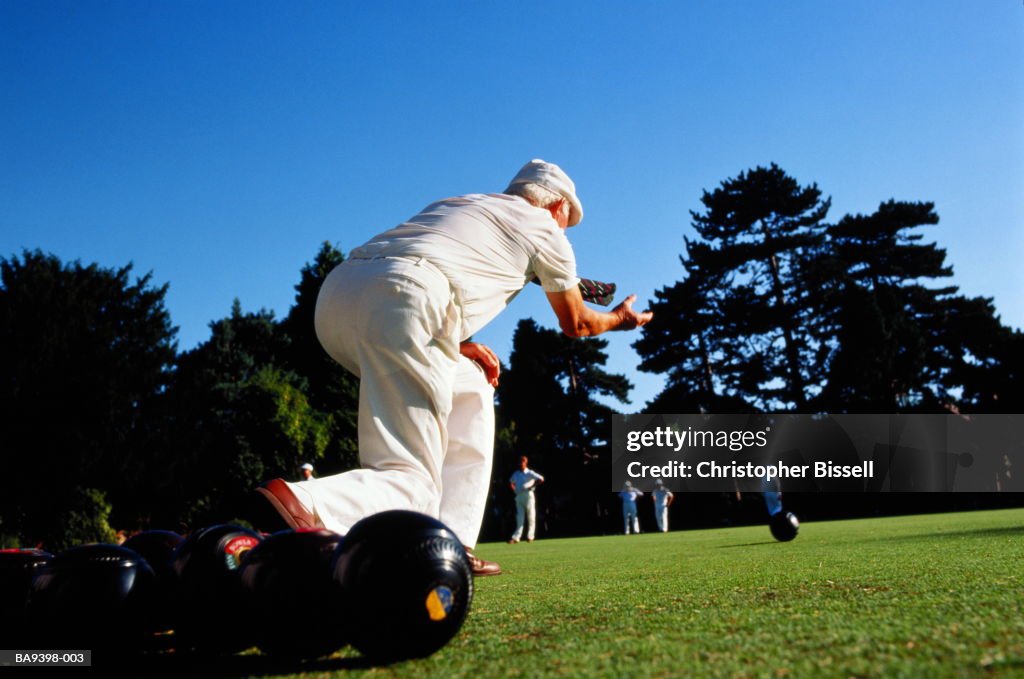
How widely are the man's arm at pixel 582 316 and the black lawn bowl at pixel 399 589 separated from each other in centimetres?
181

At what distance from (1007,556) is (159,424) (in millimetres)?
29311

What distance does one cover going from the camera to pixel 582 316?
3.92 m

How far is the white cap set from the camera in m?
4.05

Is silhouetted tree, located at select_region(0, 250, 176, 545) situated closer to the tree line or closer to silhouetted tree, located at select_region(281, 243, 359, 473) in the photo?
the tree line

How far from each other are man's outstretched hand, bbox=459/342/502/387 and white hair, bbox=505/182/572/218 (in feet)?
2.57

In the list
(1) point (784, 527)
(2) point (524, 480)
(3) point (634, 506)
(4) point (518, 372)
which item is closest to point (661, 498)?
(3) point (634, 506)

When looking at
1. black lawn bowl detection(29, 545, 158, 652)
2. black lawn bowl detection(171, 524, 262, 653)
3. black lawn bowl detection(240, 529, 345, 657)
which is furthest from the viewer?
black lawn bowl detection(171, 524, 262, 653)

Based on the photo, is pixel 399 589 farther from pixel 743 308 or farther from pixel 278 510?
pixel 743 308

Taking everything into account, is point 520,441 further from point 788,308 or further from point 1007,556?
point 1007,556

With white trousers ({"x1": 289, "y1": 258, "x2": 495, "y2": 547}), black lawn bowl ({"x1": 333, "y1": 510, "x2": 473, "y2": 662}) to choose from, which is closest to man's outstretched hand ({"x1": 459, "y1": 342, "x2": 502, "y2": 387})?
white trousers ({"x1": 289, "y1": 258, "x2": 495, "y2": 547})

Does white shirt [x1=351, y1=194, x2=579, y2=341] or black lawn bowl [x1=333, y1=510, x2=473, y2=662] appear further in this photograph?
white shirt [x1=351, y1=194, x2=579, y2=341]

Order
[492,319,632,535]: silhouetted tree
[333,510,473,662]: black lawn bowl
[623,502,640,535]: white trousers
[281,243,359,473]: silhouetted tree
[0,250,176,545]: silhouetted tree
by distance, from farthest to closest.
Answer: [492,319,632,535]: silhouetted tree, [281,243,359,473]: silhouetted tree, [623,502,640,535]: white trousers, [0,250,176,545]: silhouetted tree, [333,510,473,662]: black lawn bowl

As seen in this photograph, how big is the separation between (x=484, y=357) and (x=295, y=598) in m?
1.95

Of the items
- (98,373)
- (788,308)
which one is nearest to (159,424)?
(98,373)
